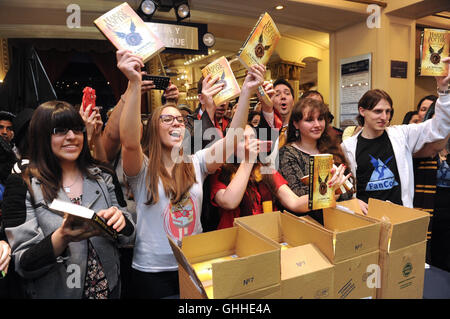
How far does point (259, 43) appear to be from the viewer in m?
1.37

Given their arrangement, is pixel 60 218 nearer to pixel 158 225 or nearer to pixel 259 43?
pixel 158 225

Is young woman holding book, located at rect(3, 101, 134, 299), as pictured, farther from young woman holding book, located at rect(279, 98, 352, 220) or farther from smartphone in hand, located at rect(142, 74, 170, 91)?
young woman holding book, located at rect(279, 98, 352, 220)

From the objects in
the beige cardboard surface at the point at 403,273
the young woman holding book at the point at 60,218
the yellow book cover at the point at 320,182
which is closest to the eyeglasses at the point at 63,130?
the young woman holding book at the point at 60,218

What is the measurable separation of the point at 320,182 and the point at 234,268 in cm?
47

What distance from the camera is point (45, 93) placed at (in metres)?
1.62

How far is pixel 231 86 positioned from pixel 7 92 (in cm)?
131

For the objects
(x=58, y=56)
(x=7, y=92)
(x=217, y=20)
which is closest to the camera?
(x=7, y=92)

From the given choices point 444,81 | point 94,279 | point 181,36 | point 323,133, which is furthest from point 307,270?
point 181,36

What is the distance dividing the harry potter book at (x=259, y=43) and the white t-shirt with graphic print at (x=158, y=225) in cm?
68

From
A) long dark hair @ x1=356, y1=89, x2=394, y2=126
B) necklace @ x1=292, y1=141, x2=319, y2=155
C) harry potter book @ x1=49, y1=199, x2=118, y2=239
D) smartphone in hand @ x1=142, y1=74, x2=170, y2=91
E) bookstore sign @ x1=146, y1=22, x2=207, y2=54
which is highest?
bookstore sign @ x1=146, y1=22, x2=207, y2=54

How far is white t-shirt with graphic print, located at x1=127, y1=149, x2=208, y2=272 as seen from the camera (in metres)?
1.25

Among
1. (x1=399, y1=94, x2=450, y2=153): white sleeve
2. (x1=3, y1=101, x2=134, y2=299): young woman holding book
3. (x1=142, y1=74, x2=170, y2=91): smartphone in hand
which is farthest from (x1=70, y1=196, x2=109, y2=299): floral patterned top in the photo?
(x1=399, y1=94, x2=450, y2=153): white sleeve
